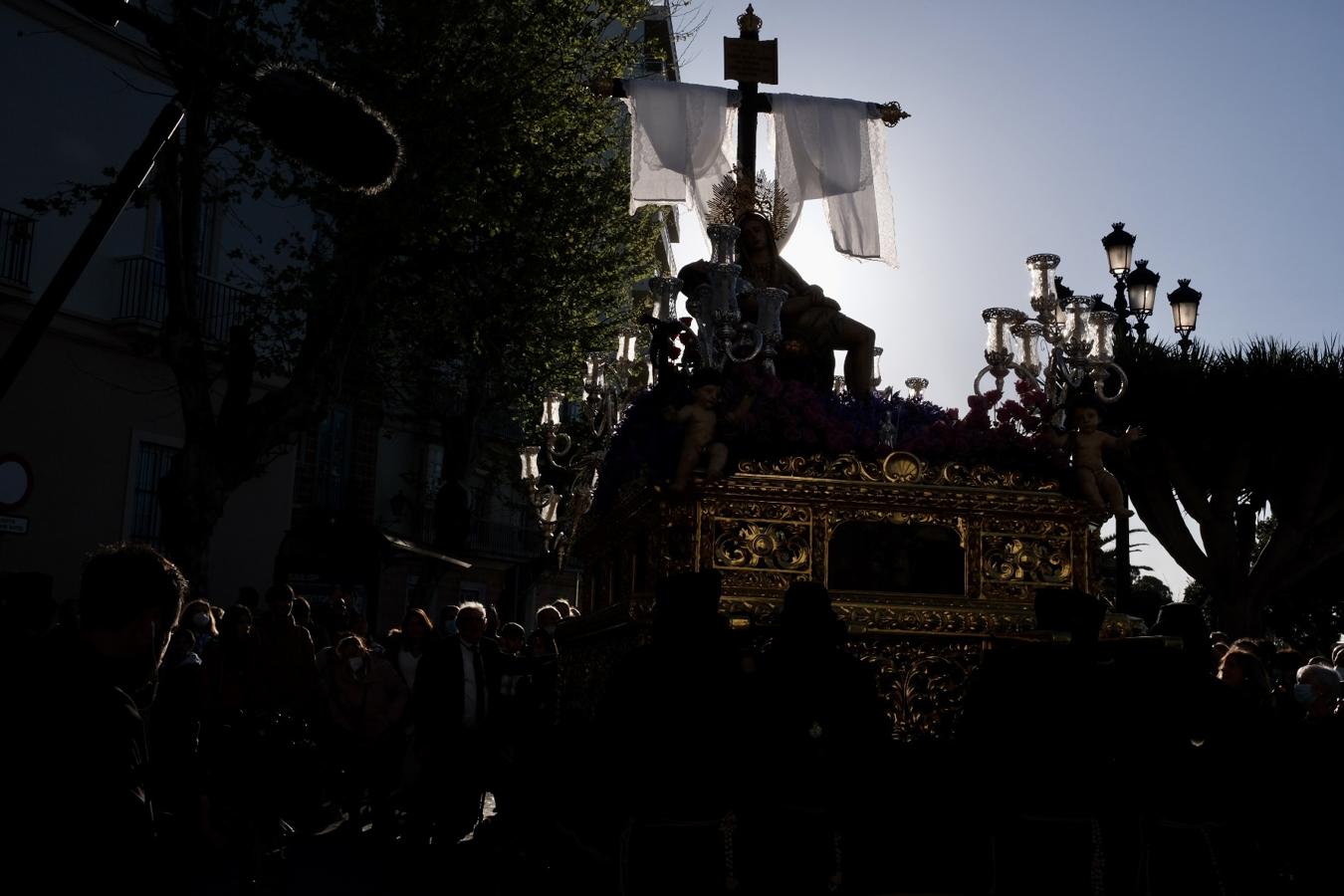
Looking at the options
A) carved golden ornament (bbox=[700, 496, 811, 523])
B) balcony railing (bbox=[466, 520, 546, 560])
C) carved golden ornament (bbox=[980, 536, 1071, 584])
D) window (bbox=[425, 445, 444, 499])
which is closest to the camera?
carved golden ornament (bbox=[700, 496, 811, 523])

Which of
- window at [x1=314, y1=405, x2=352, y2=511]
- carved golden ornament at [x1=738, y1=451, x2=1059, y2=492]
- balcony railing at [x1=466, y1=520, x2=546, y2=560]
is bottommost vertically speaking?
carved golden ornament at [x1=738, y1=451, x2=1059, y2=492]

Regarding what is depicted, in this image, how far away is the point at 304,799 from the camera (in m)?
10.4

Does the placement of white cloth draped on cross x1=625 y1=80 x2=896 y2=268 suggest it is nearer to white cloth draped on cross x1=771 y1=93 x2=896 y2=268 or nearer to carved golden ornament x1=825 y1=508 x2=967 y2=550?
white cloth draped on cross x1=771 y1=93 x2=896 y2=268

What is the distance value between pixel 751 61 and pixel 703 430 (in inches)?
184

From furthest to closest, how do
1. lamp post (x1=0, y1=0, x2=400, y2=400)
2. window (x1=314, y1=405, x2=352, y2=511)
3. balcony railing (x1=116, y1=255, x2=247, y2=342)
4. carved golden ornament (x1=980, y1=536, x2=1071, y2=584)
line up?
window (x1=314, y1=405, x2=352, y2=511), balcony railing (x1=116, y1=255, x2=247, y2=342), carved golden ornament (x1=980, y1=536, x2=1071, y2=584), lamp post (x1=0, y1=0, x2=400, y2=400)

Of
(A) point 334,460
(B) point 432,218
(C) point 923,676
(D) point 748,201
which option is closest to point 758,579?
(C) point 923,676

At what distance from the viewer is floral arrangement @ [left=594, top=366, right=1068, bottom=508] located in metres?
7.30

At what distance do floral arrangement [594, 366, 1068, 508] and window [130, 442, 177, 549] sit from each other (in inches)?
635

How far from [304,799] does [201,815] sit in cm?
536

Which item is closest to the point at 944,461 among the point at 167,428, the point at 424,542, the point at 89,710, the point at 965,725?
the point at 965,725

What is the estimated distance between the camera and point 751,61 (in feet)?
34.8

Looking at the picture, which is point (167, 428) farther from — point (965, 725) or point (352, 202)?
point (965, 725)

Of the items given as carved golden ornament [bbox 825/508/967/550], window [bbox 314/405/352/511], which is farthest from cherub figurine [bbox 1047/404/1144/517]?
window [bbox 314/405/352/511]

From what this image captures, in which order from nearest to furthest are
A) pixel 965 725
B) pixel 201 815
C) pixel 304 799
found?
pixel 201 815, pixel 965 725, pixel 304 799
